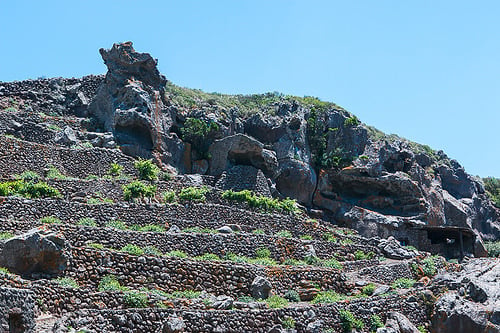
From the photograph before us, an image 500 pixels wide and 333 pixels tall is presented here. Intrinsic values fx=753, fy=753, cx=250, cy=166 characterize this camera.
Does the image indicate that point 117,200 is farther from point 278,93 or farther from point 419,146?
point 419,146

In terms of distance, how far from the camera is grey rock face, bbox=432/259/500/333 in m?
30.0

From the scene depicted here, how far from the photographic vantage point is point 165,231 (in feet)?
108

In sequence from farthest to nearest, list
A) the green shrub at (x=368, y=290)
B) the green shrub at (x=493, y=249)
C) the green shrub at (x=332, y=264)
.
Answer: the green shrub at (x=493, y=249)
the green shrub at (x=332, y=264)
the green shrub at (x=368, y=290)

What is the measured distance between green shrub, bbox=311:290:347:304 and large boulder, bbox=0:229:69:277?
10.0 metres

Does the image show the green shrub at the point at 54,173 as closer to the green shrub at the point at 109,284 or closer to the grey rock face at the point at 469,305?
the green shrub at the point at 109,284

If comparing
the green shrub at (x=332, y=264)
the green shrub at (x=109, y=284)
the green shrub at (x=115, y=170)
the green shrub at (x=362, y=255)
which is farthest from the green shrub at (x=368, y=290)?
the green shrub at (x=115, y=170)

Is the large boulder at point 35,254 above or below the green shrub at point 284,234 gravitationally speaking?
below

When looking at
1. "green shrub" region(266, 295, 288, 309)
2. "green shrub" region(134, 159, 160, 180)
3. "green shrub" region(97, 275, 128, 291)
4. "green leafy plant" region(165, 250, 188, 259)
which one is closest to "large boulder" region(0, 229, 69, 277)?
"green shrub" region(97, 275, 128, 291)

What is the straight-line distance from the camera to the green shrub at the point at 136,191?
3668cm

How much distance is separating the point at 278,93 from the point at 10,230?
1667 inches

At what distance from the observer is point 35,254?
26016 mm

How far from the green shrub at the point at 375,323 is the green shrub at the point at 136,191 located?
13.1m

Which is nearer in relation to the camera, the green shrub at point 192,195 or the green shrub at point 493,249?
the green shrub at point 192,195

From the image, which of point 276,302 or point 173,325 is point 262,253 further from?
point 173,325
